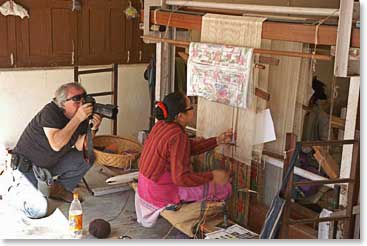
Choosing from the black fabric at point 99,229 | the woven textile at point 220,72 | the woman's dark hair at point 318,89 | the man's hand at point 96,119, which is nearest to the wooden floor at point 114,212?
the black fabric at point 99,229

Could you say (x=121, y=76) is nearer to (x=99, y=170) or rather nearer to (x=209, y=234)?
(x=99, y=170)

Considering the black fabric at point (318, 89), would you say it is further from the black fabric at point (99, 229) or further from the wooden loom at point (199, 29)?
the black fabric at point (99, 229)

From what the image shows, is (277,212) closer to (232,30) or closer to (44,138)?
(232,30)

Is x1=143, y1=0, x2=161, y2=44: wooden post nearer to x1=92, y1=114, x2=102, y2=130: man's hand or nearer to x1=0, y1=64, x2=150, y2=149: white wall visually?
x1=92, y1=114, x2=102, y2=130: man's hand

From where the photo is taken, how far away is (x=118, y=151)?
319 cm

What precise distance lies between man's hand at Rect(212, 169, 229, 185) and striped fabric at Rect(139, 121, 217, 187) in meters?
0.03

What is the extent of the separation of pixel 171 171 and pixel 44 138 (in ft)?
2.61

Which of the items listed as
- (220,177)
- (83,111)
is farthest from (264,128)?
(83,111)

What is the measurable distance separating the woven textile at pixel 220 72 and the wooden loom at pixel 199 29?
99 mm

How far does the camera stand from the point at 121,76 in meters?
4.04

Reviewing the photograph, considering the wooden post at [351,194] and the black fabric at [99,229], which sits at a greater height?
the wooden post at [351,194]

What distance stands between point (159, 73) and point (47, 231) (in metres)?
1.09

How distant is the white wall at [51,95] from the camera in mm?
3477

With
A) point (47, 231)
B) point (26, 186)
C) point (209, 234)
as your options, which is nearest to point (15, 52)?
point (26, 186)
